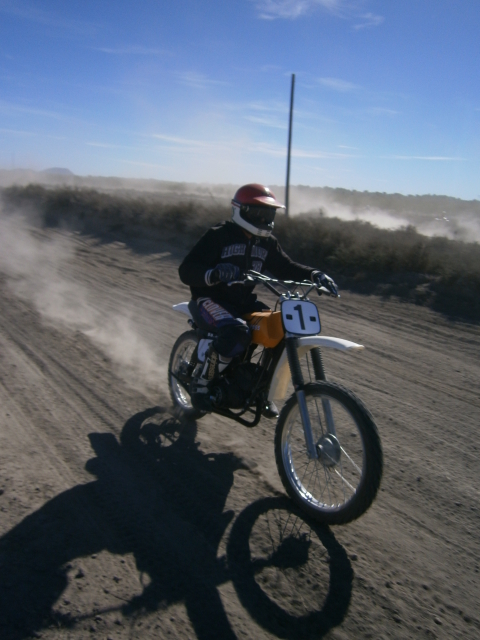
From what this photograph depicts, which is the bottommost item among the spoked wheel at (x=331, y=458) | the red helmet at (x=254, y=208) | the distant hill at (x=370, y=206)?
the spoked wheel at (x=331, y=458)

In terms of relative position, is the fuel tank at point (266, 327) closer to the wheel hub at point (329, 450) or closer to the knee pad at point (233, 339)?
the knee pad at point (233, 339)

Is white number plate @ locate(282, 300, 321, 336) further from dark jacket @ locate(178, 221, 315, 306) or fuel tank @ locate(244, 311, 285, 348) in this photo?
dark jacket @ locate(178, 221, 315, 306)

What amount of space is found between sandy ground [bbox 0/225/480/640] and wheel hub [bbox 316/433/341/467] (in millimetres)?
418

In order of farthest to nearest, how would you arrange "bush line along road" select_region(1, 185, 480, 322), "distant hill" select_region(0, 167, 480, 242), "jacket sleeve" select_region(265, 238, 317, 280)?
"distant hill" select_region(0, 167, 480, 242)
"bush line along road" select_region(1, 185, 480, 322)
"jacket sleeve" select_region(265, 238, 317, 280)

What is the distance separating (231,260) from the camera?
4.43 meters

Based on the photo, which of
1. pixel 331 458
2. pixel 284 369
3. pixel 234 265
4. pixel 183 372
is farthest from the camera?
pixel 183 372

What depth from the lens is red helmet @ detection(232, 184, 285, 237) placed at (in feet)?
13.6

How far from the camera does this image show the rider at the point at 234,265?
404 cm

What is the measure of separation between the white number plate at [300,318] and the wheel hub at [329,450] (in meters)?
0.71

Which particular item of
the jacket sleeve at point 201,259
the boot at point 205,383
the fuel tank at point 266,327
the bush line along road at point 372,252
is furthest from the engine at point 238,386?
the bush line along road at point 372,252

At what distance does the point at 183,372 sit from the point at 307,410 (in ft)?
5.74

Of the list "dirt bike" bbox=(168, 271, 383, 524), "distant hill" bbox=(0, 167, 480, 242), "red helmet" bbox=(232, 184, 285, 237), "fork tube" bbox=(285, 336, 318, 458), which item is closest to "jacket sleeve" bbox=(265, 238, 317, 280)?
"red helmet" bbox=(232, 184, 285, 237)

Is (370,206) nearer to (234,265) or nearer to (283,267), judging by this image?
(283,267)

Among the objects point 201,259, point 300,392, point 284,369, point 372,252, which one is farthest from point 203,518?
point 372,252
